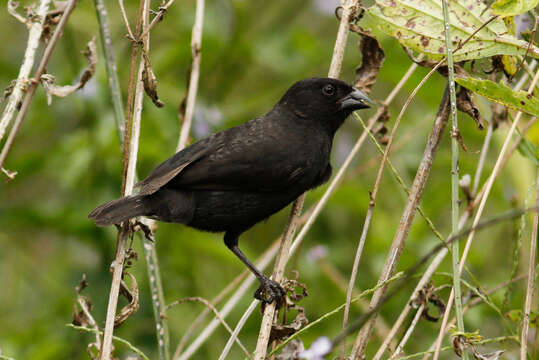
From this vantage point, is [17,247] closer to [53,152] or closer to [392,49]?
[53,152]

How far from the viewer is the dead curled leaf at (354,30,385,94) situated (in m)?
2.98

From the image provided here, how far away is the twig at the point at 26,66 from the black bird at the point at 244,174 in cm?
75

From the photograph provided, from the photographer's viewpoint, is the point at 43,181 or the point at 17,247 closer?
the point at 17,247

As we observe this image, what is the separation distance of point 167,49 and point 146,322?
1.56 metres

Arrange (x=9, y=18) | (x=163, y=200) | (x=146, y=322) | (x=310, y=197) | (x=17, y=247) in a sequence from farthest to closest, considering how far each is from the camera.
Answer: (x=9, y=18)
(x=310, y=197)
(x=17, y=247)
(x=146, y=322)
(x=163, y=200)

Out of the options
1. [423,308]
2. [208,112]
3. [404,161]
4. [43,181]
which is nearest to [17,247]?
[43,181]

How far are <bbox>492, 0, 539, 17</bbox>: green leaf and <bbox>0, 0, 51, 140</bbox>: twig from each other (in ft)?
5.18

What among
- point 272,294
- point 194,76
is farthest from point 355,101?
point 272,294

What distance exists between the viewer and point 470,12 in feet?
8.24

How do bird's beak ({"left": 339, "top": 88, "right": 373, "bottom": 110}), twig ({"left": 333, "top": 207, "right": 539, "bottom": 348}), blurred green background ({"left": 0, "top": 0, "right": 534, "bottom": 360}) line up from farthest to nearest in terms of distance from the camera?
blurred green background ({"left": 0, "top": 0, "right": 534, "bottom": 360})
bird's beak ({"left": 339, "top": 88, "right": 373, "bottom": 110})
twig ({"left": 333, "top": 207, "right": 539, "bottom": 348})

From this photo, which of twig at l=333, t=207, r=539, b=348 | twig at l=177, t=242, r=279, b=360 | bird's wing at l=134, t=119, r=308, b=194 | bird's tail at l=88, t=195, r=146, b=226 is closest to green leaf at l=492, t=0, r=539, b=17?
twig at l=333, t=207, r=539, b=348

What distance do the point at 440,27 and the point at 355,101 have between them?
967mm

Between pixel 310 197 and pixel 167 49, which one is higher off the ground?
pixel 167 49

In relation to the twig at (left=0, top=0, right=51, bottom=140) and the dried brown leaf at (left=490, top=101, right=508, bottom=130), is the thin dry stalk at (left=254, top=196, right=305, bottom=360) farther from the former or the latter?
the twig at (left=0, top=0, right=51, bottom=140)
